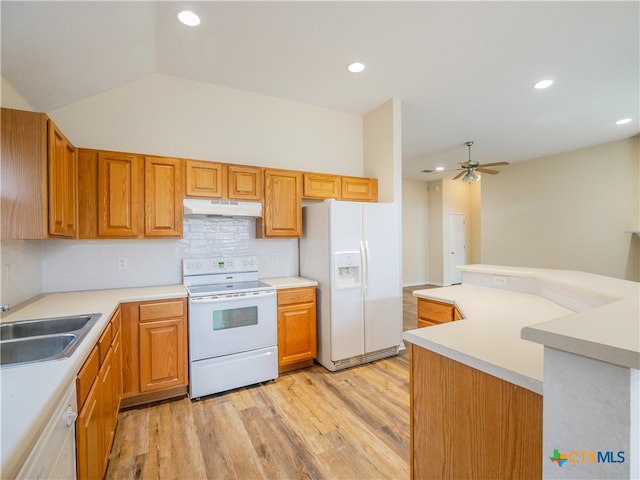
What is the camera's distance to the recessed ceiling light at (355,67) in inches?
108

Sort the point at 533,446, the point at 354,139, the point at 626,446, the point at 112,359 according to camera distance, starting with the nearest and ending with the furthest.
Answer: the point at 626,446, the point at 533,446, the point at 112,359, the point at 354,139

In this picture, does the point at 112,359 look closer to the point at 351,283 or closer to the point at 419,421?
the point at 419,421

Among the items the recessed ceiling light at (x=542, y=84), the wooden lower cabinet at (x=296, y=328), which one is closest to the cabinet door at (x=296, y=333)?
the wooden lower cabinet at (x=296, y=328)

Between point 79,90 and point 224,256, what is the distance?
185 cm

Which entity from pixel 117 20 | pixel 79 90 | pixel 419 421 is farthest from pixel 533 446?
pixel 79 90

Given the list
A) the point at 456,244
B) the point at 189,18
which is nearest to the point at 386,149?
the point at 189,18

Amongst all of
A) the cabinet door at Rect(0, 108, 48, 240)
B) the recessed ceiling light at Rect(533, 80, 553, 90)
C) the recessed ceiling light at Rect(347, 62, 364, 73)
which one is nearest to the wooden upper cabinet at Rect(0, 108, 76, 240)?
the cabinet door at Rect(0, 108, 48, 240)

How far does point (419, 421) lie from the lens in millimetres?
1245

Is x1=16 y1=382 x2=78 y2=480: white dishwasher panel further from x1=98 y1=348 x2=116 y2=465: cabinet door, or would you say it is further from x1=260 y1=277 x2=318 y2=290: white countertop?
x1=260 y1=277 x2=318 y2=290: white countertop

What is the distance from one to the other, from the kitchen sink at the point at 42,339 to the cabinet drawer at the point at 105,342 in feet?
0.30

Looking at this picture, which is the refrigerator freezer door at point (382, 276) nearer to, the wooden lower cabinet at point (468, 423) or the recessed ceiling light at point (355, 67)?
the recessed ceiling light at point (355, 67)

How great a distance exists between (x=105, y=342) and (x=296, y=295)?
1.63 metres

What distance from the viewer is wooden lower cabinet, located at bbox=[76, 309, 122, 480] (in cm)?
124

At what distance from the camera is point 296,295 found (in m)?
3.00
